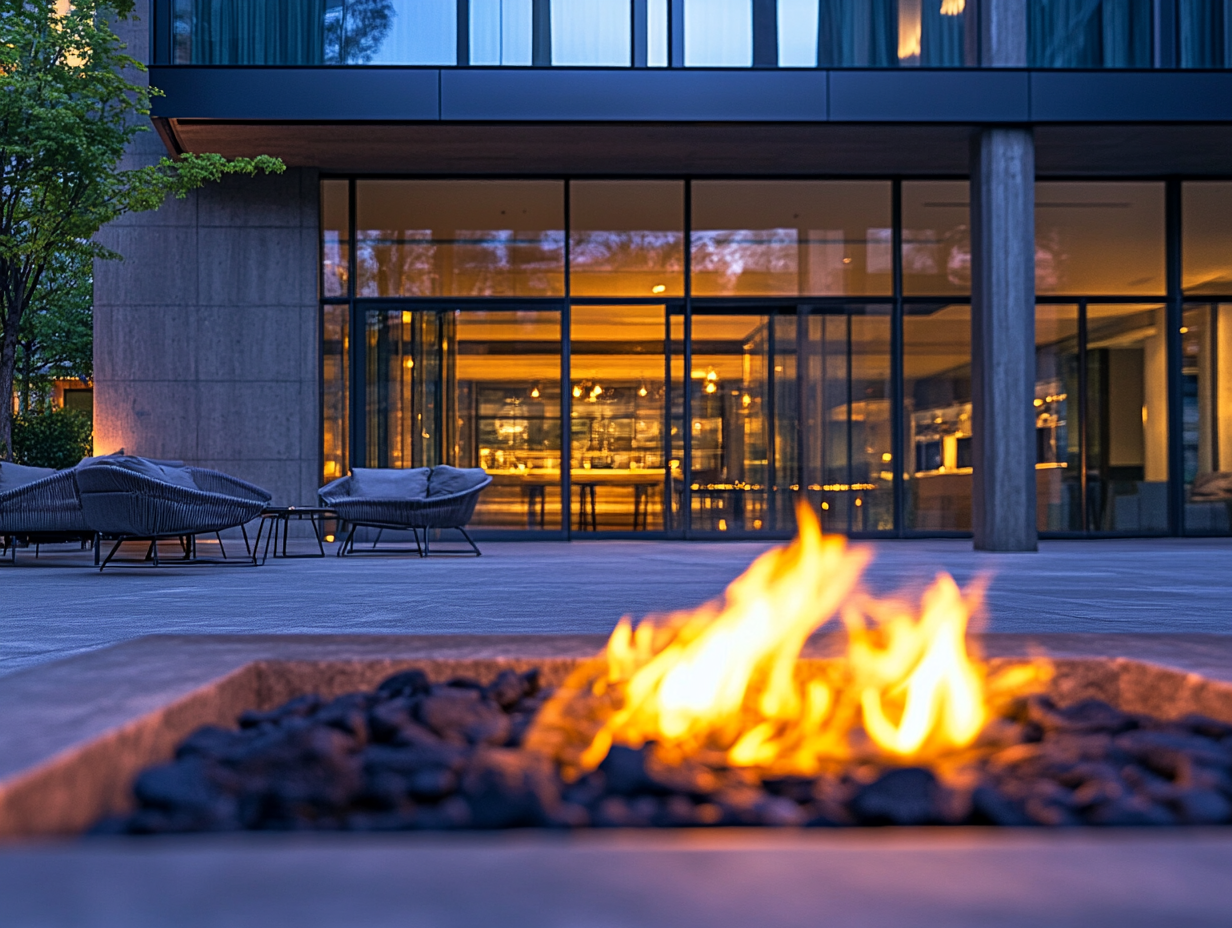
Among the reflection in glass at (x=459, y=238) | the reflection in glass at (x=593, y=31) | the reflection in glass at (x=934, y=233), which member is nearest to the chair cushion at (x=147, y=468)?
the reflection in glass at (x=459, y=238)

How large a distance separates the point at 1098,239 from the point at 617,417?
589 centimetres

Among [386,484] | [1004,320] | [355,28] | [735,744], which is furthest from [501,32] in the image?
[735,744]

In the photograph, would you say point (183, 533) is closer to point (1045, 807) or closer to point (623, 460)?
point (623, 460)

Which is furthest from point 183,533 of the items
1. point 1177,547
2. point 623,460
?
point 1177,547

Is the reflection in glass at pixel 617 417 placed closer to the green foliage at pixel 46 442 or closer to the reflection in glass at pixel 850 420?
the reflection in glass at pixel 850 420

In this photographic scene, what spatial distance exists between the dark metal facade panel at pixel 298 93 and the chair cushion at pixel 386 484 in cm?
329

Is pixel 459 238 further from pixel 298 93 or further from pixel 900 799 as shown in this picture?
pixel 900 799

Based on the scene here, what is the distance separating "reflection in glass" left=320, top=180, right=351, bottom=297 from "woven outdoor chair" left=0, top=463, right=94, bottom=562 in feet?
16.3

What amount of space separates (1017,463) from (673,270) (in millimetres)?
4455

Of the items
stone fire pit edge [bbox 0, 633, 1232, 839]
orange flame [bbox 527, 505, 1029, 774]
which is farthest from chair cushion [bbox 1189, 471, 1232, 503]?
orange flame [bbox 527, 505, 1029, 774]

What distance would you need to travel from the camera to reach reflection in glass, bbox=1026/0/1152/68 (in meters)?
10.1

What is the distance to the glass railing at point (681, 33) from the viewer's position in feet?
33.4

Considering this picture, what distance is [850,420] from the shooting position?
11984 millimetres

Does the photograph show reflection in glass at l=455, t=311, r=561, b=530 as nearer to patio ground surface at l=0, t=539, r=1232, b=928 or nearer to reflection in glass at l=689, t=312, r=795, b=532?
reflection in glass at l=689, t=312, r=795, b=532
